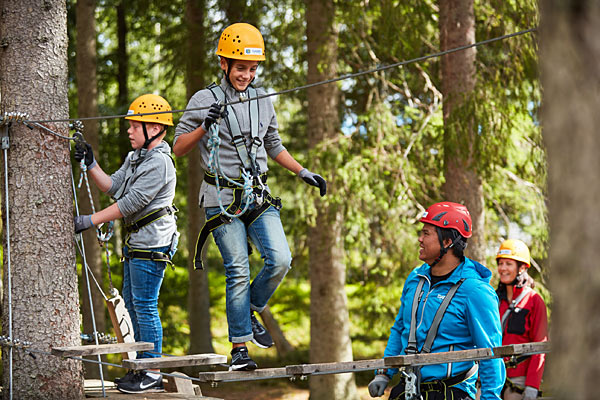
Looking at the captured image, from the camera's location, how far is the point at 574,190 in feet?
4.90

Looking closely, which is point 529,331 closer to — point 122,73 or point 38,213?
point 38,213

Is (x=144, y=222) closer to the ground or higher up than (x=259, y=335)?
higher up

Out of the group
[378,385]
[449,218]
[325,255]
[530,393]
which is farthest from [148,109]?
[325,255]

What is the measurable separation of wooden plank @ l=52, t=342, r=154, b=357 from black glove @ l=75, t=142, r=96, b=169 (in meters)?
1.22

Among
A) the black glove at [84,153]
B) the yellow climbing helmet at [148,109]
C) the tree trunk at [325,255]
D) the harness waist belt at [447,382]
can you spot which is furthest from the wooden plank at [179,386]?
the tree trunk at [325,255]

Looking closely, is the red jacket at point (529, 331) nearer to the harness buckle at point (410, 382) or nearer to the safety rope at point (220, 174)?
the harness buckle at point (410, 382)

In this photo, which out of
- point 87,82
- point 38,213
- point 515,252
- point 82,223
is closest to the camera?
point 38,213

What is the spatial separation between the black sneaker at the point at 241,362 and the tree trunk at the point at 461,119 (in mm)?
4694

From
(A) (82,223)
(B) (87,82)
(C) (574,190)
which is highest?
(B) (87,82)

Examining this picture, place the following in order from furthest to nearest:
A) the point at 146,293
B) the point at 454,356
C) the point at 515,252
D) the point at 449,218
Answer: the point at 515,252 < the point at 146,293 < the point at 449,218 < the point at 454,356

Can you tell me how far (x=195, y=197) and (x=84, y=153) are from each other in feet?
25.9

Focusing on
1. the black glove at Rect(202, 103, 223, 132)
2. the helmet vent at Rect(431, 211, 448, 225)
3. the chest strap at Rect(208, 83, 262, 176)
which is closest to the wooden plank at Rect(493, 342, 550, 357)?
the helmet vent at Rect(431, 211, 448, 225)

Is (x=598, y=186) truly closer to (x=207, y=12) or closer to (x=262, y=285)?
(x=262, y=285)

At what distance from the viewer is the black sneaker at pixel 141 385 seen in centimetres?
491
